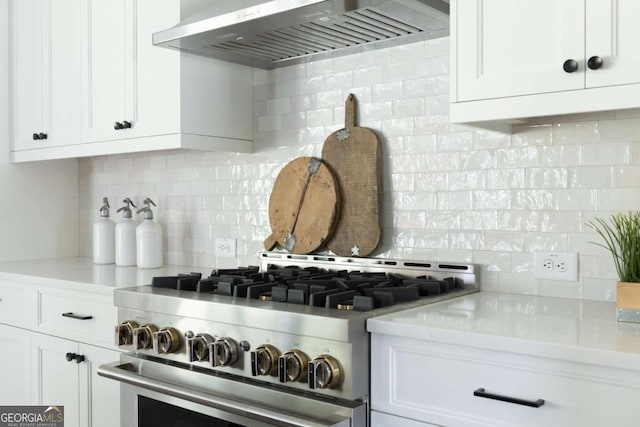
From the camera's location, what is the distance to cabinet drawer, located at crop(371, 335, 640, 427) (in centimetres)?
125

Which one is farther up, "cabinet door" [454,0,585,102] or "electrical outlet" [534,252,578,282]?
"cabinet door" [454,0,585,102]

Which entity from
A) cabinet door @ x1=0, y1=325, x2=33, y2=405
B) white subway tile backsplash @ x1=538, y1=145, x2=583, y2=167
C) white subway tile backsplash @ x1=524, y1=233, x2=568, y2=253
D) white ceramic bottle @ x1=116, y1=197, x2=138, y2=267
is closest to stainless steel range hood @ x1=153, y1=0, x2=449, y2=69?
white subway tile backsplash @ x1=538, y1=145, x2=583, y2=167

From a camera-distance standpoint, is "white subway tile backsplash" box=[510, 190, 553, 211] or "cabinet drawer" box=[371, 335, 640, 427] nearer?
"cabinet drawer" box=[371, 335, 640, 427]

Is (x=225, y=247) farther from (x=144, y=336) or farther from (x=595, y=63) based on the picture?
(x=595, y=63)

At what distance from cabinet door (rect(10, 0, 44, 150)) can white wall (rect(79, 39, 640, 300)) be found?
31.9 inches

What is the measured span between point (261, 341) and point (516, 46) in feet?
3.28

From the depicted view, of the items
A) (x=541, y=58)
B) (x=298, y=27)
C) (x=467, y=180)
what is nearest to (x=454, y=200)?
(x=467, y=180)

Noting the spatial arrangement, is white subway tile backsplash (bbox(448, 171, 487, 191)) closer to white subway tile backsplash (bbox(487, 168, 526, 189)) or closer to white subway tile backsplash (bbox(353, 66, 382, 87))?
white subway tile backsplash (bbox(487, 168, 526, 189))

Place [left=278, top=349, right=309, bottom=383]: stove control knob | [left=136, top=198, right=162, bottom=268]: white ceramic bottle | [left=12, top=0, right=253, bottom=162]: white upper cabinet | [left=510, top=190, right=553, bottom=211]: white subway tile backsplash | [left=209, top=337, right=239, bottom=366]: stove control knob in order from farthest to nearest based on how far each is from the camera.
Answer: [left=136, top=198, right=162, bottom=268]: white ceramic bottle < [left=12, top=0, right=253, bottom=162]: white upper cabinet < [left=510, top=190, right=553, bottom=211]: white subway tile backsplash < [left=209, top=337, right=239, bottom=366]: stove control knob < [left=278, top=349, right=309, bottom=383]: stove control knob

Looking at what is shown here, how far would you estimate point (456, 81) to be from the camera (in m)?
1.72

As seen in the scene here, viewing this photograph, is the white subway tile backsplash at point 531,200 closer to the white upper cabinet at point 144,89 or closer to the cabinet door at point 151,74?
the white upper cabinet at point 144,89

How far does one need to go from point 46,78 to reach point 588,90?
2484 mm

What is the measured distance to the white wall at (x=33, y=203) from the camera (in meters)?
3.24

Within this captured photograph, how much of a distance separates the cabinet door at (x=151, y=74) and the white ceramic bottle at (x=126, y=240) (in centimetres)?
50
